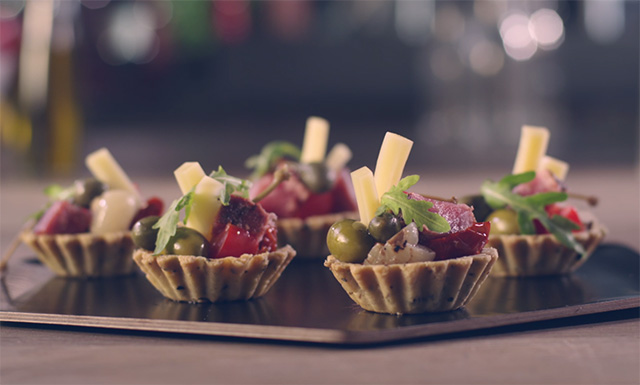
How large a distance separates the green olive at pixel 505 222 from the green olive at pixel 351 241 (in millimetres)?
728

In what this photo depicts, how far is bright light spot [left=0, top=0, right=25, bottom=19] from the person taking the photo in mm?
6566

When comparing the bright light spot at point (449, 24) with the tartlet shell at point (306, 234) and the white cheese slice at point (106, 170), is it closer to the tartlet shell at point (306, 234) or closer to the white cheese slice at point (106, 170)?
the tartlet shell at point (306, 234)

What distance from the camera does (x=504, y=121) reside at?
726 centimetres

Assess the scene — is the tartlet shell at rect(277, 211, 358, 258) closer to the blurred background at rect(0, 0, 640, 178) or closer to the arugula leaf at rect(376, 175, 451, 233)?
the arugula leaf at rect(376, 175, 451, 233)

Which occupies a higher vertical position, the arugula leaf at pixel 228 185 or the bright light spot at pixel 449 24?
the bright light spot at pixel 449 24

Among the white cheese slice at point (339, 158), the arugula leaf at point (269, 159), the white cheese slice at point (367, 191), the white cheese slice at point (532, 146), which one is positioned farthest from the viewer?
the white cheese slice at point (339, 158)

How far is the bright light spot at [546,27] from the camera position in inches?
285

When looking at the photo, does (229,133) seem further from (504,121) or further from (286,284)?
(286,284)

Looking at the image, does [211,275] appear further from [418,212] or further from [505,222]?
[505,222]

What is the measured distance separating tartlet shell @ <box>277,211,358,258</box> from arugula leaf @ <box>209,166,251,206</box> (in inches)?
32.0

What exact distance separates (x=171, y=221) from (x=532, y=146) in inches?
49.8

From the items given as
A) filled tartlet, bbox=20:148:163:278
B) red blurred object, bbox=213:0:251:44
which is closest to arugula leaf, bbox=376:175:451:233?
filled tartlet, bbox=20:148:163:278

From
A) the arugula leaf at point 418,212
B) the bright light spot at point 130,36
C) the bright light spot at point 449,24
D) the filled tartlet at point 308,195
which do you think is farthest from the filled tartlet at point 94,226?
the bright light spot at point 449,24

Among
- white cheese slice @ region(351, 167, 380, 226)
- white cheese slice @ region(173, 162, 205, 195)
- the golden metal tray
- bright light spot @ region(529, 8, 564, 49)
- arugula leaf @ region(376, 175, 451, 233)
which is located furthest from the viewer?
bright light spot @ region(529, 8, 564, 49)
